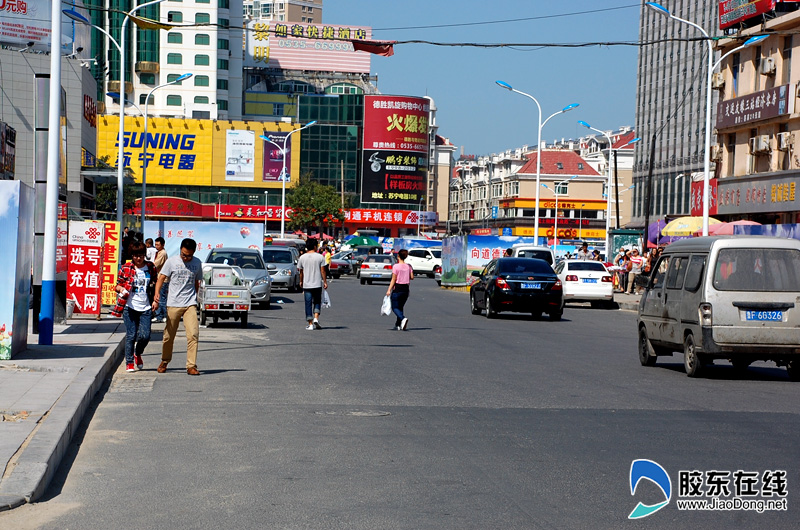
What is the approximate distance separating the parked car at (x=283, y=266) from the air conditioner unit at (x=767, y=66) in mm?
21051

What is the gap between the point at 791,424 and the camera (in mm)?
10047

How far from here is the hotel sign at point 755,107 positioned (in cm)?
4403

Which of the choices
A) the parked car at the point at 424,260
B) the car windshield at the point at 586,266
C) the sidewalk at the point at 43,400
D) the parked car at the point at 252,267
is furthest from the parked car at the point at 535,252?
the parked car at the point at 424,260

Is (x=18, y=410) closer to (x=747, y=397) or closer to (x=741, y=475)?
(x=741, y=475)

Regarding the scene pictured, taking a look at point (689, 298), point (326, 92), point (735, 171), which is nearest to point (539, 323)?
point (689, 298)

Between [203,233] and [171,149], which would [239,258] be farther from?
[171,149]

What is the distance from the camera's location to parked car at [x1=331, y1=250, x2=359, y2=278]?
5934 centimetres

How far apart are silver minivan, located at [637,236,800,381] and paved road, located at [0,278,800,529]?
0.43 metres

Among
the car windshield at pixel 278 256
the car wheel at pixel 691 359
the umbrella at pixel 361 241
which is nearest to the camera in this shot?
the car wheel at pixel 691 359

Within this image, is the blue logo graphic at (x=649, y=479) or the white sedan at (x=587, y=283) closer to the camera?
the blue logo graphic at (x=649, y=479)

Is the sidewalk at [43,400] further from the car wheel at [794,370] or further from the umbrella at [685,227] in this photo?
the umbrella at [685,227]

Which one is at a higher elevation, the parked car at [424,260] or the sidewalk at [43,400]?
the parked car at [424,260]

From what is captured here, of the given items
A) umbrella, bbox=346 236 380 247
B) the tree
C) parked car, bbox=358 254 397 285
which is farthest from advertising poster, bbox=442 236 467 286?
the tree

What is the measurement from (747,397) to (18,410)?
757 cm
